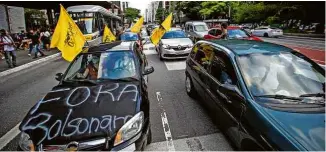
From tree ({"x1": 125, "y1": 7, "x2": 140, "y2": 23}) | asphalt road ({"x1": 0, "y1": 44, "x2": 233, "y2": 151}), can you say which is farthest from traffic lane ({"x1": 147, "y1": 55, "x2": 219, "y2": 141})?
tree ({"x1": 125, "y1": 7, "x2": 140, "y2": 23})

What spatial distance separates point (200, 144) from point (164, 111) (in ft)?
5.46

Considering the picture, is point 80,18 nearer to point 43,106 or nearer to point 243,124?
point 43,106

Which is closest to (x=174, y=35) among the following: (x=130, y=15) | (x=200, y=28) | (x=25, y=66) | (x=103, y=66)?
(x=200, y=28)

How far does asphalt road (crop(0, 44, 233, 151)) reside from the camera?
13.4 ft

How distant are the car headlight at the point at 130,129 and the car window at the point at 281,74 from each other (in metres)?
1.48

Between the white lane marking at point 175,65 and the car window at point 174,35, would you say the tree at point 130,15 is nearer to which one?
the car window at point 174,35

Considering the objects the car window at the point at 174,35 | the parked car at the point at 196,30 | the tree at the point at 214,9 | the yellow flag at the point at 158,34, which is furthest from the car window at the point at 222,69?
the tree at the point at 214,9

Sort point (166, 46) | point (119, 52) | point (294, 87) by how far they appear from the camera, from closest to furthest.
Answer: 1. point (294, 87)
2. point (119, 52)
3. point (166, 46)

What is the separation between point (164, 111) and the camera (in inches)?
217

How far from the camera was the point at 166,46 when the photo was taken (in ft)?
39.7

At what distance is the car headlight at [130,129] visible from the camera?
2.95m

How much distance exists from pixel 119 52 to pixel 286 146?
3568 mm

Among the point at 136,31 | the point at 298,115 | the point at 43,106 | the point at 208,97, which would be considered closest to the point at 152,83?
the point at 208,97

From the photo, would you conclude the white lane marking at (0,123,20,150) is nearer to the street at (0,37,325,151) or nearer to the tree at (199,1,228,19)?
the street at (0,37,325,151)
